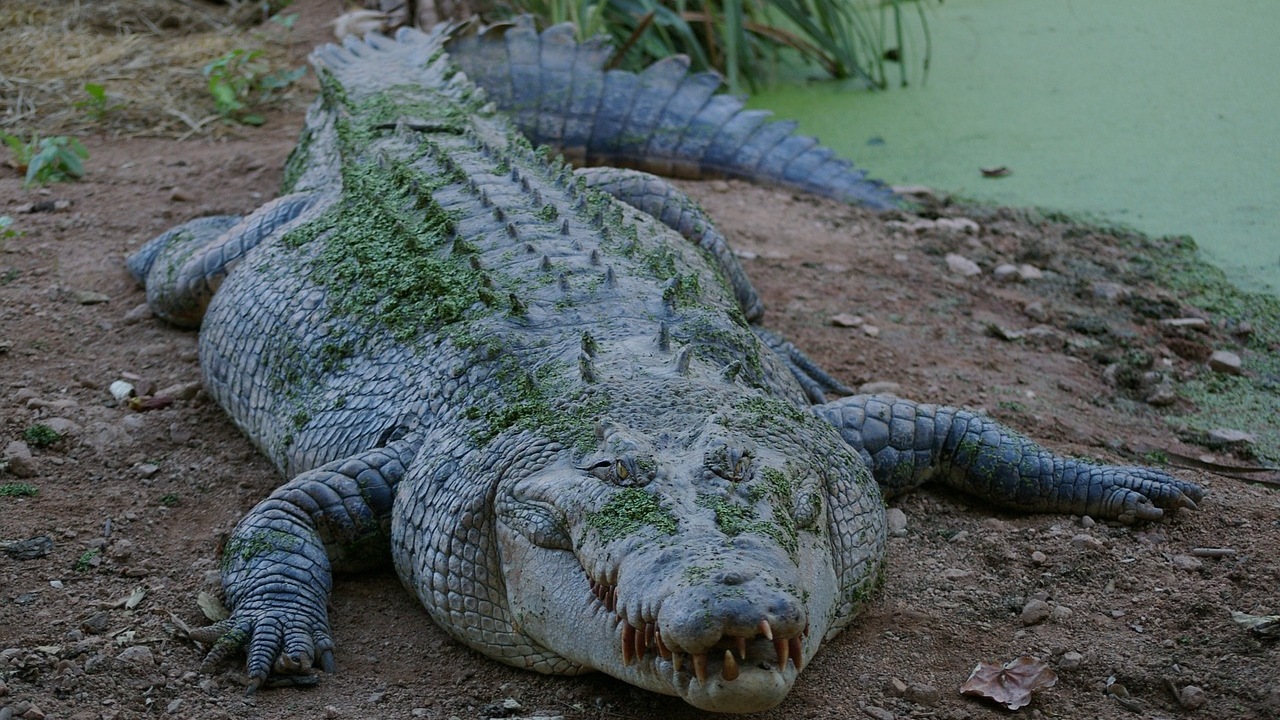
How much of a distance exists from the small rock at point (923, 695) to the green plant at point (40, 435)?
110 inches

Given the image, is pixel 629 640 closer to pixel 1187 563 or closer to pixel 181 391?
pixel 1187 563

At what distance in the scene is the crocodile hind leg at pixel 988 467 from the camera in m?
3.60

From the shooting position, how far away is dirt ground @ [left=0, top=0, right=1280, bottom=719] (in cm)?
284

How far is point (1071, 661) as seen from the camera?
2.90 metres

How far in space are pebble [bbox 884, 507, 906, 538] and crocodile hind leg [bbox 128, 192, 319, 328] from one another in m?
2.43

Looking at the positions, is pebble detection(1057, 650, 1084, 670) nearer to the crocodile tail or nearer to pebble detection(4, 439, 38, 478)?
pebble detection(4, 439, 38, 478)

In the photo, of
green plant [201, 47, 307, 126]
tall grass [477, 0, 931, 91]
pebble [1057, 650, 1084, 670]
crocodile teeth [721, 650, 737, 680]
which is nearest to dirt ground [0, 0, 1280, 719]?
pebble [1057, 650, 1084, 670]

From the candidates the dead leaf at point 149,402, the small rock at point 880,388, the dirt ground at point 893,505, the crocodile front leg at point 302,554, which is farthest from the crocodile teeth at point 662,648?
the dead leaf at point 149,402

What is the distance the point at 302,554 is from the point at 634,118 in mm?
3781

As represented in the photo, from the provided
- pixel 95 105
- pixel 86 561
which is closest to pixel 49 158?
pixel 95 105

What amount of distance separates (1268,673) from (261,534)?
249cm

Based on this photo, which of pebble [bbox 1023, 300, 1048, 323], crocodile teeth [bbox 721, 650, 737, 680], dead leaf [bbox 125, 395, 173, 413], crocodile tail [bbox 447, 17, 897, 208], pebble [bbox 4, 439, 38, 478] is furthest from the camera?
crocodile tail [bbox 447, 17, 897, 208]

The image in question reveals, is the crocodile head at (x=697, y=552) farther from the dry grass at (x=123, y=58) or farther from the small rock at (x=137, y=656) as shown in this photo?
the dry grass at (x=123, y=58)

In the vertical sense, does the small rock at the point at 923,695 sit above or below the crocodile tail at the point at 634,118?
below
